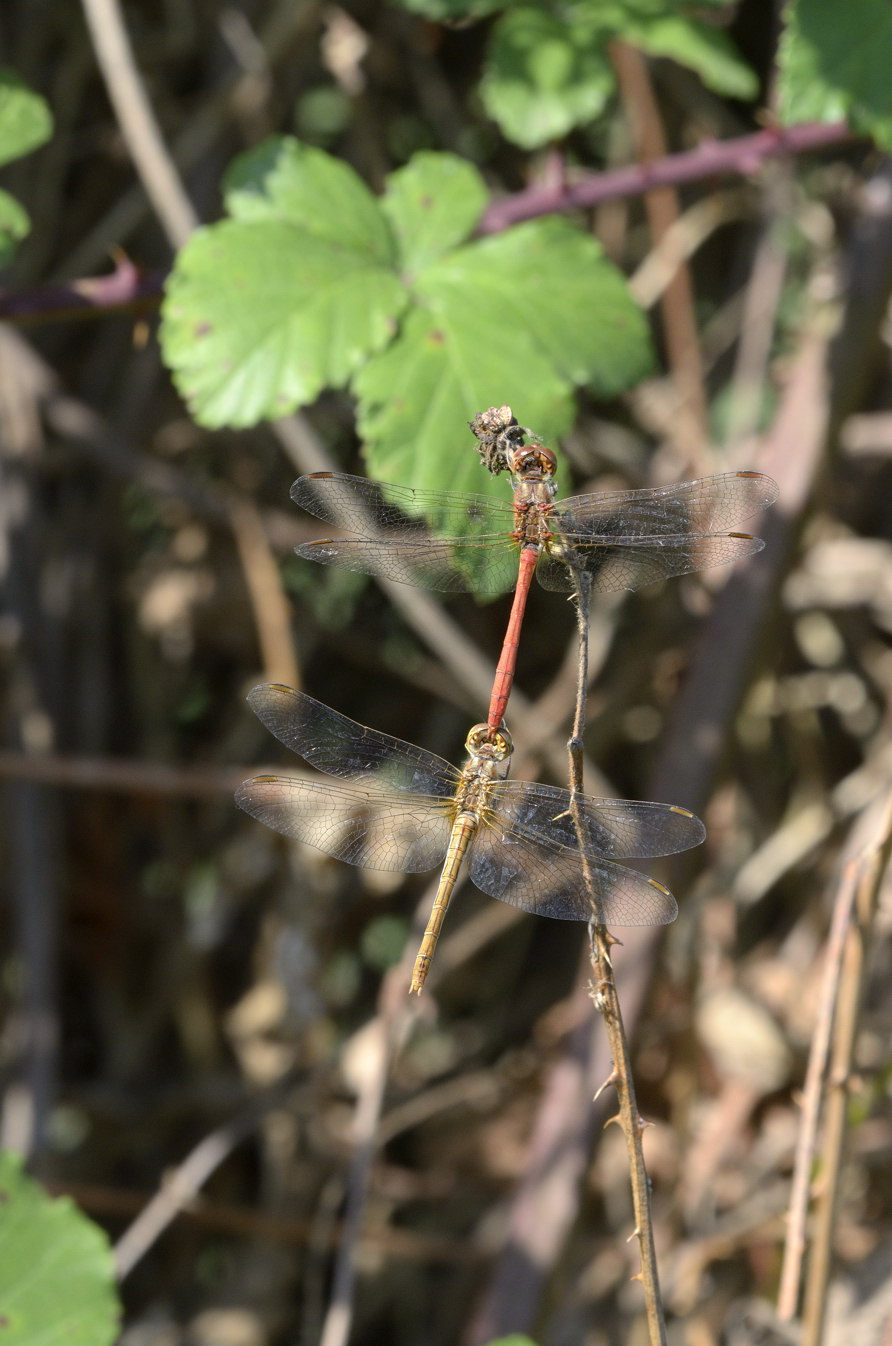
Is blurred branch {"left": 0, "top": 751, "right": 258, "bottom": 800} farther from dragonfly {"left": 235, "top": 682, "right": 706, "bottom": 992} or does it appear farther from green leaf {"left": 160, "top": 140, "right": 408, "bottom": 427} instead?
green leaf {"left": 160, "top": 140, "right": 408, "bottom": 427}

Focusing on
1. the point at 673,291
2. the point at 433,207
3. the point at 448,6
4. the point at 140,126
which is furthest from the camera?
the point at 673,291

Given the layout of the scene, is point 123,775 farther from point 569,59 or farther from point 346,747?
point 569,59

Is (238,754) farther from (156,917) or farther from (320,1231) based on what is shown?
(320,1231)

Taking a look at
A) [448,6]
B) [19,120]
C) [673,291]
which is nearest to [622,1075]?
[19,120]

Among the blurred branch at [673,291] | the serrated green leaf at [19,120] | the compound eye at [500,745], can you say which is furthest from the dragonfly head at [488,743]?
the blurred branch at [673,291]

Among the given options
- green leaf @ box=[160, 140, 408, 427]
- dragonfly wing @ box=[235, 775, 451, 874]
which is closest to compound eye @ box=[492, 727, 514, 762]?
dragonfly wing @ box=[235, 775, 451, 874]

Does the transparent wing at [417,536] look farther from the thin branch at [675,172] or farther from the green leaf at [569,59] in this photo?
the green leaf at [569,59]

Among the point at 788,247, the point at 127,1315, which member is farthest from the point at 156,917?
the point at 788,247
